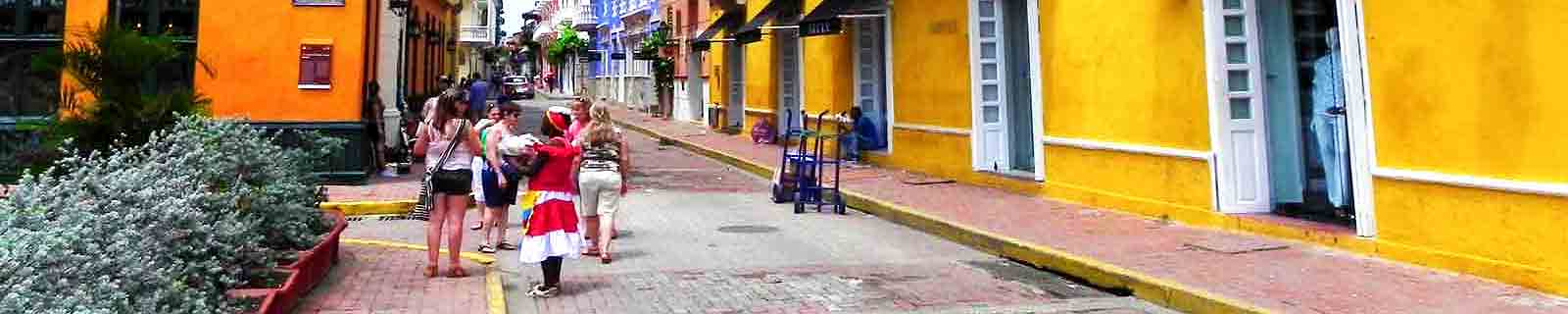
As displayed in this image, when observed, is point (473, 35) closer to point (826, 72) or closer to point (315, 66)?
point (826, 72)

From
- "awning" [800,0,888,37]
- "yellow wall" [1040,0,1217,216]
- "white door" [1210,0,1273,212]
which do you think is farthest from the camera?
"awning" [800,0,888,37]

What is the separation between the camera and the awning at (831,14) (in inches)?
588

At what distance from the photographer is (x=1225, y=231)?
8.73 metres

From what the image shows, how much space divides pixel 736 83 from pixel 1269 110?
1896cm

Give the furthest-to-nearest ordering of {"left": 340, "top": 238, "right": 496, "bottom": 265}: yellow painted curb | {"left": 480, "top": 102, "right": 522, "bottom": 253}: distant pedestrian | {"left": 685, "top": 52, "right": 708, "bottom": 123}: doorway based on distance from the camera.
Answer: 1. {"left": 685, "top": 52, "right": 708, "bottom": 123}: doorway
2. {"left": 340, "top": 238, "right": 496, "bottom": 265}: yellow painted curb
3. {"left": 480, "top": 102, "right": 522, "bottom": 253}: distant pedestrian

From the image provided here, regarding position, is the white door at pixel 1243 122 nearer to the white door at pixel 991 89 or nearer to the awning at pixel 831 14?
the white door at pixel 991 89

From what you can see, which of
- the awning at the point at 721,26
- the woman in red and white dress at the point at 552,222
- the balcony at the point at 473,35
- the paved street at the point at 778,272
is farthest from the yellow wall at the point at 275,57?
the balcony at the point at 473,35

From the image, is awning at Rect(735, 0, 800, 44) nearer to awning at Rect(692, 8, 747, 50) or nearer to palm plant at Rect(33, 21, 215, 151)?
awning at Rect(692, 8, 747, 50)

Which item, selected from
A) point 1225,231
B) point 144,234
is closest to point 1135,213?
point 1225,231

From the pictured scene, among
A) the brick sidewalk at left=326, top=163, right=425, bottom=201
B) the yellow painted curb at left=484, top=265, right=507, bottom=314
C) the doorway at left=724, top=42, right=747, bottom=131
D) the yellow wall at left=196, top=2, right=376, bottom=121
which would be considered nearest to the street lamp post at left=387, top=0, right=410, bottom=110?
the yellow wall at left=196, top=2, right=376, bottom=121

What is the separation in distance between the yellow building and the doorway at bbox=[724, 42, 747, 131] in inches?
443

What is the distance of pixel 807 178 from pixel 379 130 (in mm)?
6113

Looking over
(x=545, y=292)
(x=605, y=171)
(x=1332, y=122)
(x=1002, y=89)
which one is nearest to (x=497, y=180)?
(x=605, y=171)

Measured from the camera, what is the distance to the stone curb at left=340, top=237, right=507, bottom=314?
593cm
